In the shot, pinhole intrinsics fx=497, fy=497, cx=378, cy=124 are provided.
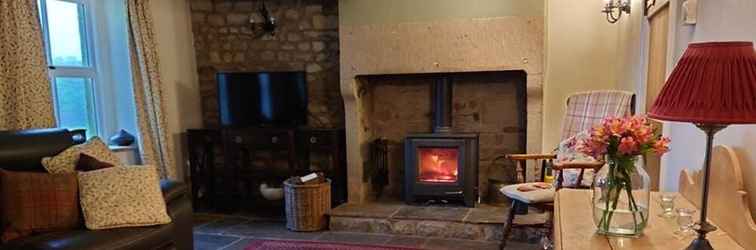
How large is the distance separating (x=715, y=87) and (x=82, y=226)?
2.65 m

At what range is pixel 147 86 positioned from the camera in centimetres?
397

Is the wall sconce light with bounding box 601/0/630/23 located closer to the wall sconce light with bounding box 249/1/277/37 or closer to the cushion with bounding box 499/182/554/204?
the cushion with bounding box 499/182/554/204

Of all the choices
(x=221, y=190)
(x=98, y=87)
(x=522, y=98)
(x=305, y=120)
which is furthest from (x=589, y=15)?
(x=98, y=87)

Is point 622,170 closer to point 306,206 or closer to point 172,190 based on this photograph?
point 172,190

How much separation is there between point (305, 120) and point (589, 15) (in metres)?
2.48

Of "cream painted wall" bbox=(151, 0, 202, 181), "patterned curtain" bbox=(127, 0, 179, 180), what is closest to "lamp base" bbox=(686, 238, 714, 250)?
"patterned curtain" bbox=(127, 0, 179, 180)

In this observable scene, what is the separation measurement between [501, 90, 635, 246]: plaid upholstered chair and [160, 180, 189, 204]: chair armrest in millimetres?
1946

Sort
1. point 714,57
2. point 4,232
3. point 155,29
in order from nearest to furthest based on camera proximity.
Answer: point 714,57
point 4,232
point 155,29

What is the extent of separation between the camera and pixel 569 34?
13.0ft

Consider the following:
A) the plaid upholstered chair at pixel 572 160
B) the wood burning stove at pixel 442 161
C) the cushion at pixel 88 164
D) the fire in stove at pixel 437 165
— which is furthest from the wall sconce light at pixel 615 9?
the cushion at pixel 88 164

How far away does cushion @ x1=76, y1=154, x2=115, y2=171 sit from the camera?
2.67 metres

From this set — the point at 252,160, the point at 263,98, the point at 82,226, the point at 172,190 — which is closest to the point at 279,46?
the point at 263,98

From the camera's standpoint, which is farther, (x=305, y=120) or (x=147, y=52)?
(x=305, y=120)

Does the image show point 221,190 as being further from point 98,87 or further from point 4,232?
point 4,232
